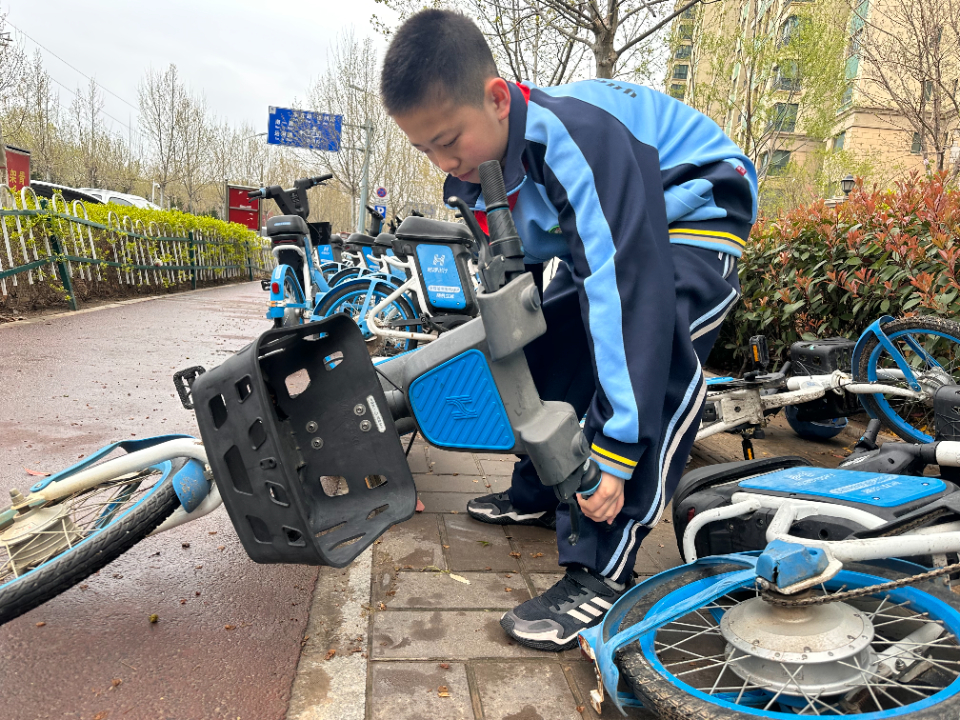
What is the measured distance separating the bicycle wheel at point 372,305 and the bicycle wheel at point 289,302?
314 mm

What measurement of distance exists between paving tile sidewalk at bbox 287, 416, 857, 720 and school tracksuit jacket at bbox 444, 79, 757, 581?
336mm

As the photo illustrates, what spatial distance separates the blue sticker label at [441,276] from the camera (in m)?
5.67

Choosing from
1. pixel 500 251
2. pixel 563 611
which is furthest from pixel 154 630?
pixel 500 251

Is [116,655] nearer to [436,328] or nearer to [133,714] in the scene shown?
[133,714]

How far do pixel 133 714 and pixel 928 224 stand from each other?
14.0 ft

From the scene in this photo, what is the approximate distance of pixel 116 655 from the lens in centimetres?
173

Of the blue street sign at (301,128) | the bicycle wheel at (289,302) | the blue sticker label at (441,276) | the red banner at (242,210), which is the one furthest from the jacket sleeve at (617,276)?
the blue street sign at (301,128)

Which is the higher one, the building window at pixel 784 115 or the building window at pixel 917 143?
the building window at pixel 784 115

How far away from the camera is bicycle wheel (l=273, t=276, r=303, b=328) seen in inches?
287

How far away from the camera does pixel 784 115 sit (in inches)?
551

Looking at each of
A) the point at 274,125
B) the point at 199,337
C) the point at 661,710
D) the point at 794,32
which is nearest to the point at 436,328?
the point at 199,337

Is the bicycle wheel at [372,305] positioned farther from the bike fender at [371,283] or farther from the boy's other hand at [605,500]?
the boy's other hand at [605,500]

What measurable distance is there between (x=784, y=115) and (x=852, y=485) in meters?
14.3

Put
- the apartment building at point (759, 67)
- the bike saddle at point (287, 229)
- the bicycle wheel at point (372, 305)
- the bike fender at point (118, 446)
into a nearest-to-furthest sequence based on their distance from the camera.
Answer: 1. the bike fender at point (118, 446)
2. the bicycle wheel at point (372, 305)
3. the bike saddle at point (287, 229)
4. the apartment building at point (759, 67)
